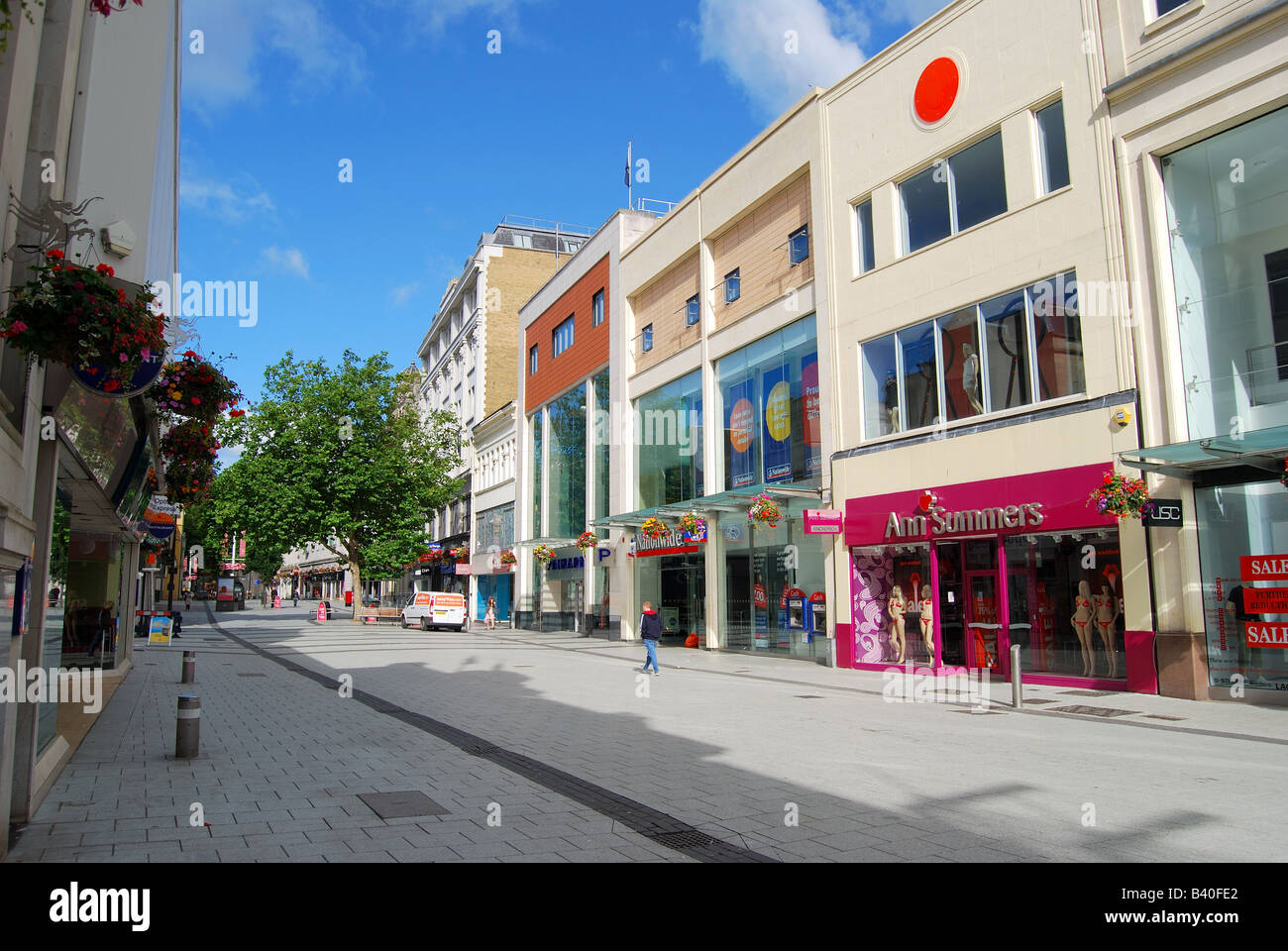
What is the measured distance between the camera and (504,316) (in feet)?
175

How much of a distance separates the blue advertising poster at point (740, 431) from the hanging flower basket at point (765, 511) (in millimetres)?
3066

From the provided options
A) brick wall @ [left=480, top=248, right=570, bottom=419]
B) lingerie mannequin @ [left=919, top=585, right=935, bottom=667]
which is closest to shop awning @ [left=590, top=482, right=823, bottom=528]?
lingerie mannequin @ [left=919, top=585, right=935, bottom=667]

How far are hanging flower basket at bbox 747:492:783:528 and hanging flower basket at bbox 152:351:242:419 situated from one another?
1418 cm

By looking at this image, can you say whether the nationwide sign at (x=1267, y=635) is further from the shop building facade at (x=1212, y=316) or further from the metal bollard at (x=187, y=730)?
the metal bollard at (x=187, y=730)

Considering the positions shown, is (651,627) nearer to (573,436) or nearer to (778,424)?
(778,424)

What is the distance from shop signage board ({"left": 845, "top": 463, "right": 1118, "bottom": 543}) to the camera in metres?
15.0

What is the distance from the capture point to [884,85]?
19.8 meters

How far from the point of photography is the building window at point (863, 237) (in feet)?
66.9

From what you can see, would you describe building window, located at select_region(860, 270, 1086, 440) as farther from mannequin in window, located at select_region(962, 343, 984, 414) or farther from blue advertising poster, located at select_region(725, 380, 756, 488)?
blue advertising poster, located at select_region(725, 380, 756, 488)

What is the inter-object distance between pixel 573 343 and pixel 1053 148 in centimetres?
2365

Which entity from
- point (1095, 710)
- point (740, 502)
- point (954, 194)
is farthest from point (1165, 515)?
point (740, 502)

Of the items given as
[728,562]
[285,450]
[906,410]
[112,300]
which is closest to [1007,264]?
[906,410]
